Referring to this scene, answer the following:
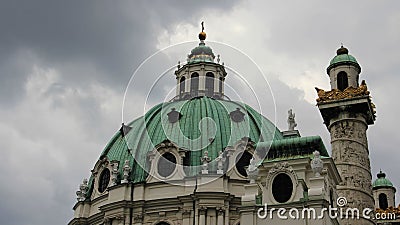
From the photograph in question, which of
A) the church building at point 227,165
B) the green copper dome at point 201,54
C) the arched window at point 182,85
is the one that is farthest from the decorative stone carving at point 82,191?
the green copper dome at point 201,54

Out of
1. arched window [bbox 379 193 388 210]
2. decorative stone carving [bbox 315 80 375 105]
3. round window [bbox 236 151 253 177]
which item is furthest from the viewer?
arched window [bbox 379 193 388 210]

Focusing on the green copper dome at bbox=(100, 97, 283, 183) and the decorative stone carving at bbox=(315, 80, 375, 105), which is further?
the green copper dome at bbox=(100, 97, 283, 183)

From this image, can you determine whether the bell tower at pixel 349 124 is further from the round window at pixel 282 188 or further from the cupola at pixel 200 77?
the cupola at pixel 200 77

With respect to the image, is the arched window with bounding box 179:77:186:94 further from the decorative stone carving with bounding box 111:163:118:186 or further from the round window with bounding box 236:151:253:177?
the round window with bounding box 236:151:253:177

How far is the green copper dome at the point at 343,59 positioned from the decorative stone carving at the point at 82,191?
25368 mm

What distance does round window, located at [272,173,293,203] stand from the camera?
35.6 m

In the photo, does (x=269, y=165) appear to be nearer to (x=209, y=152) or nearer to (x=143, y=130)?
(x=209, y=152)

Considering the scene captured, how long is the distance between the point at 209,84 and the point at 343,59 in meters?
21.4

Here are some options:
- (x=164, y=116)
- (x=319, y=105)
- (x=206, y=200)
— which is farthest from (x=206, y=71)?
(x=319, y=105)

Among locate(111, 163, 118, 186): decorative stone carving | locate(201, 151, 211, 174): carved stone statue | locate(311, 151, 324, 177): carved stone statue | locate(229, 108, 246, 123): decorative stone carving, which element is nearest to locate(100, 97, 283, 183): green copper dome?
locate(229, 108, 246, 123): decorative stone carving

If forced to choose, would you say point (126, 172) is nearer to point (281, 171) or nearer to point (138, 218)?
point (138, 218)

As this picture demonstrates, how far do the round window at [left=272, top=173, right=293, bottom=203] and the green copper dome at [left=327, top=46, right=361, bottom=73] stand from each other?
1045 centimetres

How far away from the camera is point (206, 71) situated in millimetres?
62500

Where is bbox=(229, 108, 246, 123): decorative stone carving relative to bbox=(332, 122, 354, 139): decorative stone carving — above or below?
above
